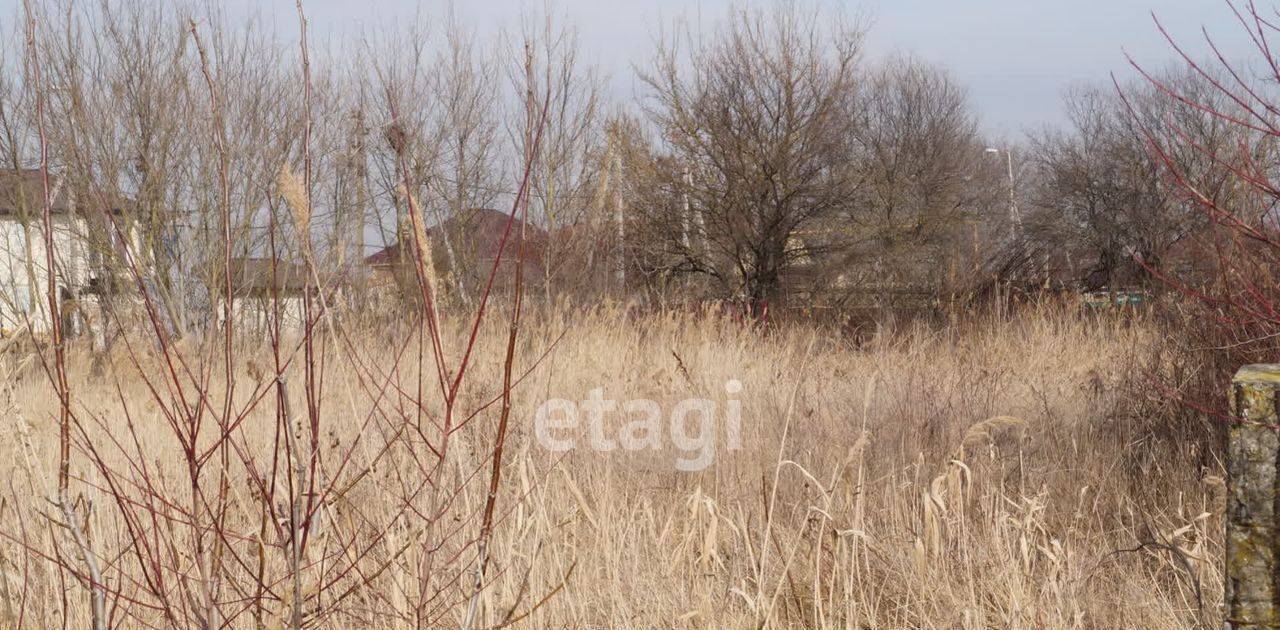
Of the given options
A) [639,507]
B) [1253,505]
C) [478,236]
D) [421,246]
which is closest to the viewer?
[421,246]

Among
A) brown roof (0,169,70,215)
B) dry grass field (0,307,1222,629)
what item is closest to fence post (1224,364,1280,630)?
dry grass field (0,307,1222,629)

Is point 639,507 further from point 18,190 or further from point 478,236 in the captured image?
point 478,236

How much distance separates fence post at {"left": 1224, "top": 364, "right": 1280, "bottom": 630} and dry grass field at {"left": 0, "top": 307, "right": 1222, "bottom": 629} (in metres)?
0.15

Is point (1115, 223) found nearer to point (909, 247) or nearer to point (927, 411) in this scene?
point (909, 247)

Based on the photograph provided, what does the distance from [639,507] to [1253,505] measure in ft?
7.47

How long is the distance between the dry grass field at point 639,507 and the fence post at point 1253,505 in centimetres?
15

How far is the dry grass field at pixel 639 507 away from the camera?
5.90 feet

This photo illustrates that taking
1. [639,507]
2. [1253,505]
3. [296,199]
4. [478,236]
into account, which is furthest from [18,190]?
[1253,505]

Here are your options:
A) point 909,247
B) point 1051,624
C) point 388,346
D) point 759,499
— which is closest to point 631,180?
point 909,247

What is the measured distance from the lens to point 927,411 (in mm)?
4281

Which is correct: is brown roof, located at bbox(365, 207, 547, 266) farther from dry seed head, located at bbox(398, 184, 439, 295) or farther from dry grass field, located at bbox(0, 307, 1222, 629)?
dry seed head, located at bbox(398, 184, 439, 295)

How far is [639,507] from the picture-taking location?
3.43m

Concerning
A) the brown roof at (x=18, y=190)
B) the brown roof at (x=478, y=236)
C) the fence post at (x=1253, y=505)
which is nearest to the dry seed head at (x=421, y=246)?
the fence post at (x=1253, y=505)

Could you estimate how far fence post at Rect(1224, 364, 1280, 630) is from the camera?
4.29 feet
